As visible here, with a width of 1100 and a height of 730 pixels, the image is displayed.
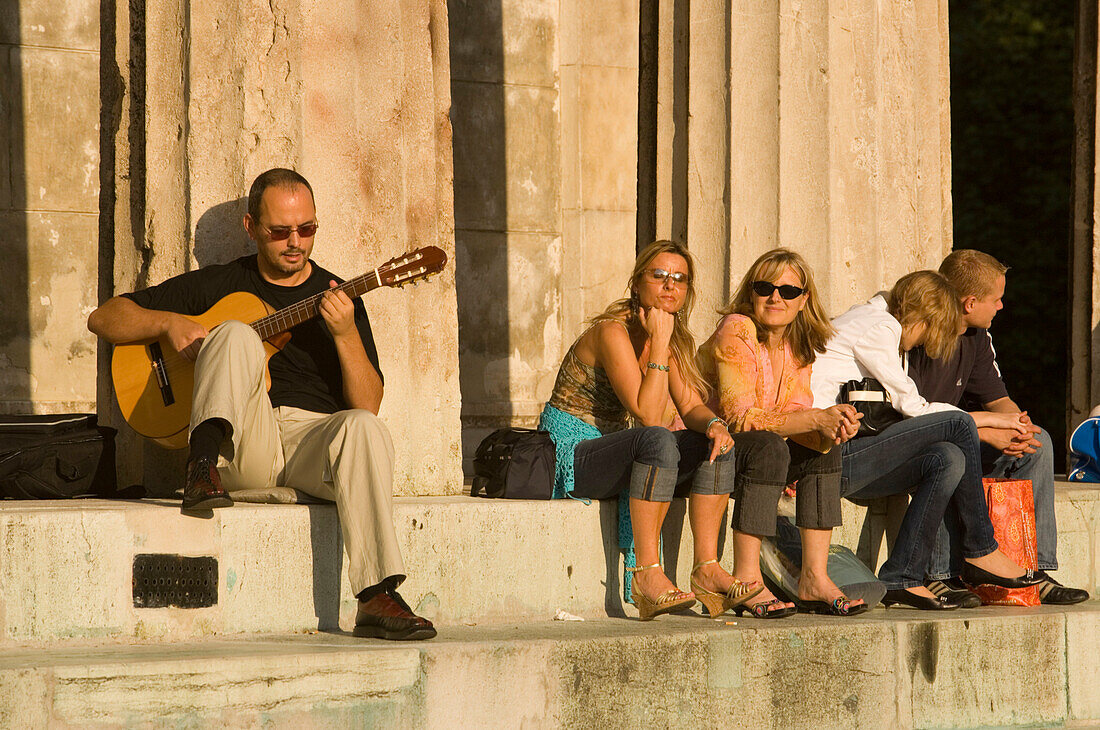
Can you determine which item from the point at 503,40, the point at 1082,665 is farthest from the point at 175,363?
the point at 503,40

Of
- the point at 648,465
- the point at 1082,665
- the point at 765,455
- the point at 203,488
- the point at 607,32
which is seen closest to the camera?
the point at 203,488

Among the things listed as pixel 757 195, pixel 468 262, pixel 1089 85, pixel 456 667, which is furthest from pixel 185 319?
pixel 1089 85

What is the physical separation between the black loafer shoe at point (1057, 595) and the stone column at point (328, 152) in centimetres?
246

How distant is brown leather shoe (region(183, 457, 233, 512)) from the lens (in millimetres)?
4414

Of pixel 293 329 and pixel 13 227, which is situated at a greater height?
pixel 13 227

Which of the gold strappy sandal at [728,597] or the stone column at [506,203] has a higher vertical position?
the stone column at [506,203]

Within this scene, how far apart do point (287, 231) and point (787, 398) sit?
6.54 ft

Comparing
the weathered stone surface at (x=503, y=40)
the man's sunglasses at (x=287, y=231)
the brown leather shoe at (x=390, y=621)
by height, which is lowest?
the brown leather shoe at (x=390, y=621)

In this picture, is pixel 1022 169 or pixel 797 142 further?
pixel 1022 169

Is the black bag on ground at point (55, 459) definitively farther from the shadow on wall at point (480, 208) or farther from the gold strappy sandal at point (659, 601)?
the shadow on wall at point (480, 208)

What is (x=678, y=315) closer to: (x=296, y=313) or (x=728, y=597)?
(x=728, y=597)

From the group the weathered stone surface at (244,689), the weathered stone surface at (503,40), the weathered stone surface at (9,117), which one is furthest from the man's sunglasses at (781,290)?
the weathered stone surface at (9,117)

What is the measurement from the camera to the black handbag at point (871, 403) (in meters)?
5.86

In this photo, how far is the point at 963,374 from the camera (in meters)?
6.52
